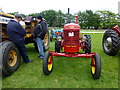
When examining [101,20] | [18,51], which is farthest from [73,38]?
[101,20]

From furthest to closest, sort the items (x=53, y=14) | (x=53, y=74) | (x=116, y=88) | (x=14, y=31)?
(x=53, y=14) < (x=14, y=31) < (x=53, y=74) < (x=116, y=88)

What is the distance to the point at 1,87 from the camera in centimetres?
292

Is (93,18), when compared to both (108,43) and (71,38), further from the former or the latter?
(71,38)

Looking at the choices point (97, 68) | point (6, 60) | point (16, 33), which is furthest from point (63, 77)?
point (16, 33)

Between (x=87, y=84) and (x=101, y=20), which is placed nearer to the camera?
(x=87, y=84)

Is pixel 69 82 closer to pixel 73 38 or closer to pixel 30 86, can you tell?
pixel 30 86

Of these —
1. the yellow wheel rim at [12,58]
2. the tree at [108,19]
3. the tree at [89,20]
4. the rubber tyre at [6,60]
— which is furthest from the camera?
the tree at [89,20]

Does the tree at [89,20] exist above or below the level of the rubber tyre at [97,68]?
above

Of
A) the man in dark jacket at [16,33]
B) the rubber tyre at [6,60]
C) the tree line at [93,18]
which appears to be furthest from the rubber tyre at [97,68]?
the tree line at [93,18]

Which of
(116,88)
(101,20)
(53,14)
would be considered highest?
(53,14)

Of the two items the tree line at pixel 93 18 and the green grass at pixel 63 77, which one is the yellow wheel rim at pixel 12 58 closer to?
the green grass at pixel 63 77

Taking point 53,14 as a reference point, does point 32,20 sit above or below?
below

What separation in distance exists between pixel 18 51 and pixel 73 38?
173cm

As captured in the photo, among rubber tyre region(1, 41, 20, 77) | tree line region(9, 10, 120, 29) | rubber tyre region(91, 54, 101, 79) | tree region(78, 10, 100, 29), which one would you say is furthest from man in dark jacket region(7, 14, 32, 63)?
tree region(78, 10, 100, 29)
